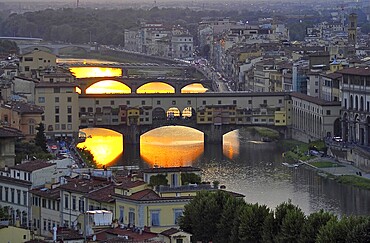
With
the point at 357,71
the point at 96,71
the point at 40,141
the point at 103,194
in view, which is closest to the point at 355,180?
the point at 40,141

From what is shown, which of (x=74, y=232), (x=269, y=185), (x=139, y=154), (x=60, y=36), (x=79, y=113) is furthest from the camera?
(x=60, y=36)

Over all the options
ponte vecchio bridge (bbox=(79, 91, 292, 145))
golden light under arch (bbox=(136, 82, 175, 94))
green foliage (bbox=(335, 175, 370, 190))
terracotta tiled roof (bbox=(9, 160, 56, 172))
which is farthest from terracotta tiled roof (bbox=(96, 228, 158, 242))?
golden light under arch (bbox=(136, 82, 175, 94))

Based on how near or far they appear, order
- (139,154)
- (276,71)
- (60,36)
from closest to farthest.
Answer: (139,154)
(276,71)
(60,36)

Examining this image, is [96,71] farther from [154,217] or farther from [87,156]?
[154,217]

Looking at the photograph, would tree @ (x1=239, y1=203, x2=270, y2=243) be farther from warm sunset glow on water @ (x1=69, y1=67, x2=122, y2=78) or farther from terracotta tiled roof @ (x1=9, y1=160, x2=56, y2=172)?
warm sunset glow on water @ (x1=69, y1=67, x2=122, y2=78)

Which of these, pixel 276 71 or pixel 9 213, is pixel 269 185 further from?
pixel 276 71

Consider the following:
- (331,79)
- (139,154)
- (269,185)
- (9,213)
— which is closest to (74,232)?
(9,213)
